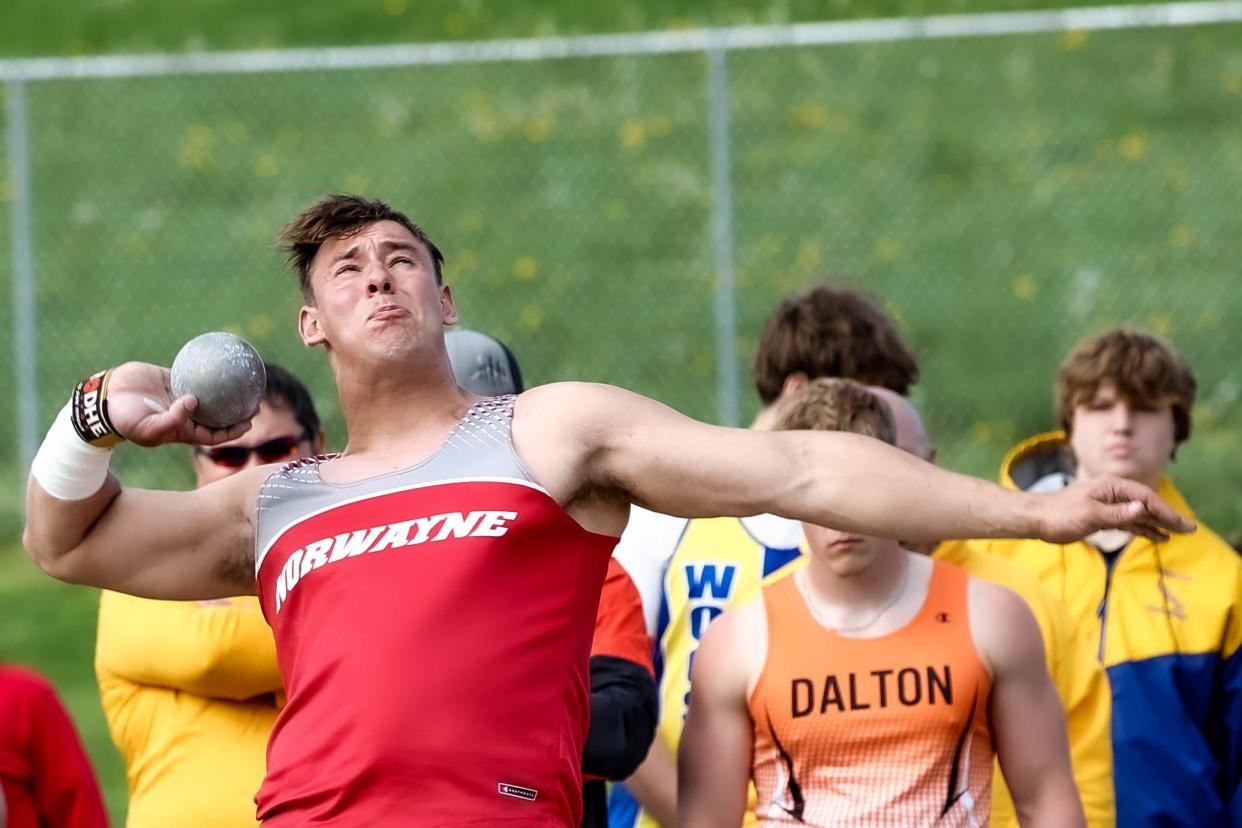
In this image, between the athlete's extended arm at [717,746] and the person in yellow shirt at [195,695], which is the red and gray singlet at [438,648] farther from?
the person in yellow shirt at [195,695]

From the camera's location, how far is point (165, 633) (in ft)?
15.4

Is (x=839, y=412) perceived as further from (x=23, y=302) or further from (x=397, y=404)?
(x=23, y=302)

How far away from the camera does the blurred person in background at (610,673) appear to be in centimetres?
402

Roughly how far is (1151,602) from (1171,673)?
0.23 metres

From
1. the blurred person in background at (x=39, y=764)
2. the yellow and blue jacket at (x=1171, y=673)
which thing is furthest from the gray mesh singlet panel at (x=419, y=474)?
the yellow and blue jacket at (x=1171, y=673)

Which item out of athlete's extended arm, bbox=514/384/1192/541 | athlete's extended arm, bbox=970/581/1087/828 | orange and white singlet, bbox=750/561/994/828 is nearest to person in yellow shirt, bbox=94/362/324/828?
orange and white singlet, bbox=750/561/994/828

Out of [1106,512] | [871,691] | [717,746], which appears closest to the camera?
[1106,512]

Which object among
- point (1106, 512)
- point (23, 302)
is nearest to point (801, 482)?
point (1106, 512)

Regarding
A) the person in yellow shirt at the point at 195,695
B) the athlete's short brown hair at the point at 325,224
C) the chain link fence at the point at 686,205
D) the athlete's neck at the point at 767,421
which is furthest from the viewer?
the chain link fence at the point at 686,205

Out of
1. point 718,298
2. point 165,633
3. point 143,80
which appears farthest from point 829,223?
point 165,633

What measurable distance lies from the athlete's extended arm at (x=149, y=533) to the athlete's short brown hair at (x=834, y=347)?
89.3 inches

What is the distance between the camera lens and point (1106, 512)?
3031 millimetres

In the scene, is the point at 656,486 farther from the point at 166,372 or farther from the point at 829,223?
the point at 829,223

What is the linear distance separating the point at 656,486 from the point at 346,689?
0.67 meters
